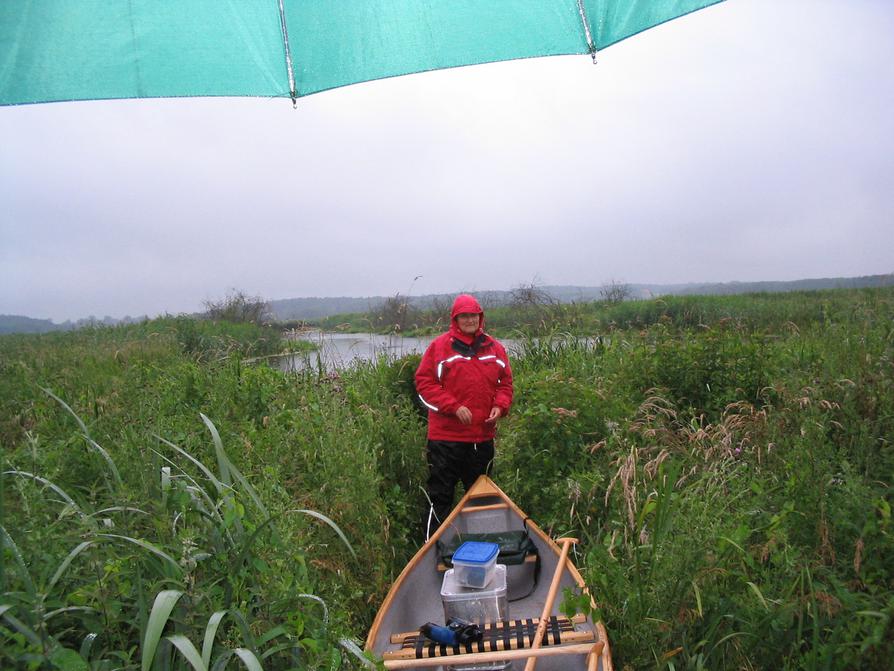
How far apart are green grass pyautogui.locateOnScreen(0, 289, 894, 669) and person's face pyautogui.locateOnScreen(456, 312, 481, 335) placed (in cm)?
80

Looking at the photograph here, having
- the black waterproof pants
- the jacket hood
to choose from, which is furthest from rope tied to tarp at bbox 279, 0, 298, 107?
the black waterproof pants

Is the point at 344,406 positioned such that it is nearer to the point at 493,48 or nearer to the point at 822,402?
the point at 493,48

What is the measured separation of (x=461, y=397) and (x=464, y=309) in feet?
2.40

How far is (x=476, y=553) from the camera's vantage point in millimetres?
3988

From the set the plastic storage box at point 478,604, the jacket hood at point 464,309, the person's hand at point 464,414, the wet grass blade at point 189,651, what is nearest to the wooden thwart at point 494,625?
the plastic storage box at point 478,604

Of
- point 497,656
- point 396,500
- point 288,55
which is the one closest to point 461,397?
point 396,500

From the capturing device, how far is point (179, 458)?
3.58m

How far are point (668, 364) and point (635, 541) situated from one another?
12.7ft

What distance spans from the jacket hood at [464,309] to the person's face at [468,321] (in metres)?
0.04

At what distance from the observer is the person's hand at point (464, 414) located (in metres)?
5.46

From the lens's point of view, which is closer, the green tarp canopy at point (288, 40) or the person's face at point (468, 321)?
the green tarp canopy at point (288, 40)

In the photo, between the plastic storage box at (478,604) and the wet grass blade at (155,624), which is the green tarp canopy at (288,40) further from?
the plastic storage box at (478,604)

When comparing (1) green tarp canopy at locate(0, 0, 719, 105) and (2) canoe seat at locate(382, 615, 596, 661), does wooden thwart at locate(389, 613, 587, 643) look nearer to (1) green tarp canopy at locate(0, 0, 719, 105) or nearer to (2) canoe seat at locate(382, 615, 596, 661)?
(2) canoe seat at locate(382, 615, 596, 661)

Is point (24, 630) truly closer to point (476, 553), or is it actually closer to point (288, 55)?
point (476, 553)
